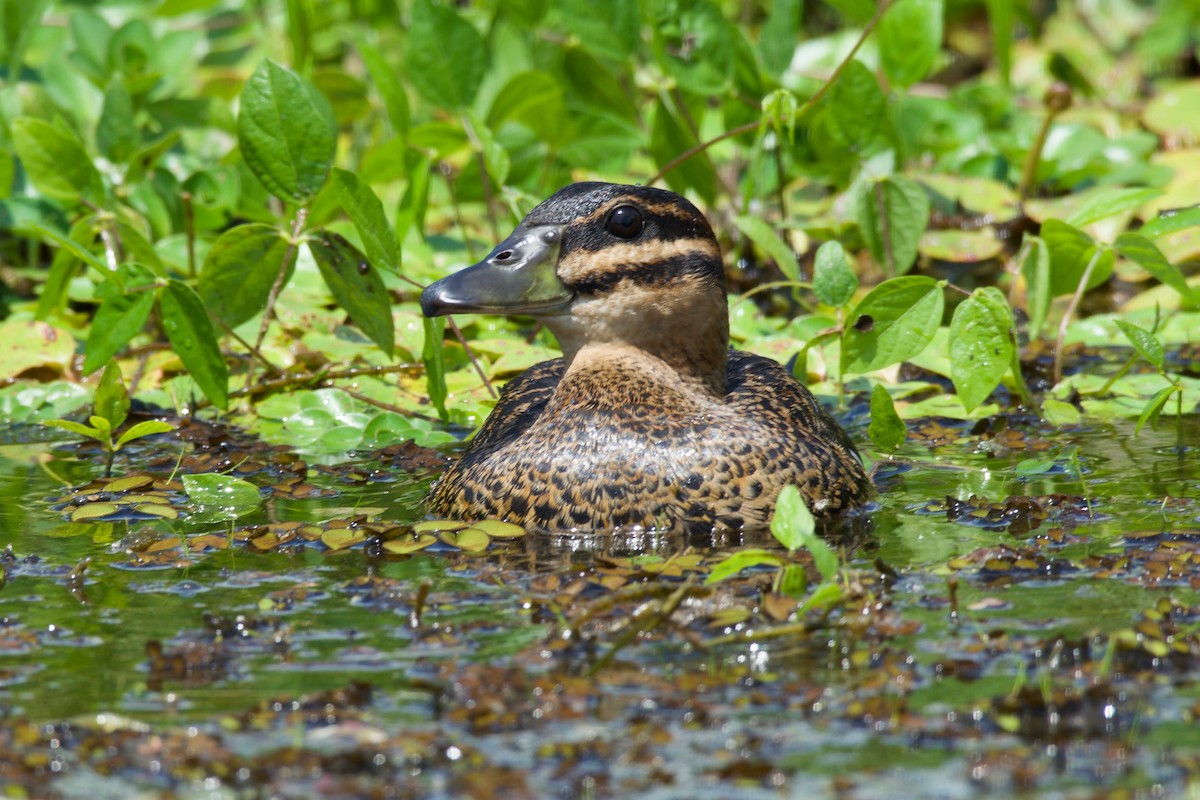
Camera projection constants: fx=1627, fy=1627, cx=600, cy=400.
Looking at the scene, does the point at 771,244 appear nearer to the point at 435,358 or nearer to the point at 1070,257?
the point at 1070,257

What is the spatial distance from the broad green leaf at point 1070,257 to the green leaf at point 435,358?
2.65 m

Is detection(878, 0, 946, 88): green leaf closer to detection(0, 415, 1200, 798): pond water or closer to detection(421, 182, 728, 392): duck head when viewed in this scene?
detection(421, 182, 728, 392): duck head

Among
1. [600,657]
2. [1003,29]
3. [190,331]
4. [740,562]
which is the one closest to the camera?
[600,657]

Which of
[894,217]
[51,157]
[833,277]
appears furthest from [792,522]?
[51,157]

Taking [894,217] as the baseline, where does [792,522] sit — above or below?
below

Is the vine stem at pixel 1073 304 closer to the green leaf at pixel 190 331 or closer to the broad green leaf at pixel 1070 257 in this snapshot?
the broad green leaf at pixel 1070 257

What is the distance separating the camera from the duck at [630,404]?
527cm

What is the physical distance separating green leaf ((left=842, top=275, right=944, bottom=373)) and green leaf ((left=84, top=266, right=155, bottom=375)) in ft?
9.12

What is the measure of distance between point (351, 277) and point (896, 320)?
86.8 inches

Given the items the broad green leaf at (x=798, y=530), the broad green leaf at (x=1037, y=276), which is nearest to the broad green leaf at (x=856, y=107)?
the broad green leaf at (x=1037, y=276)

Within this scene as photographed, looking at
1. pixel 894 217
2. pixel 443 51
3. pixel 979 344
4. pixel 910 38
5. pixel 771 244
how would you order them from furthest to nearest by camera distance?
pixel 910 38 → pixel 443 51 → pixel 894 217 → pixel 771 244 → pixel 979 344

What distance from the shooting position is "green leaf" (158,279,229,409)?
6398mm

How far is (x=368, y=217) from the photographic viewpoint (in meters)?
6.04

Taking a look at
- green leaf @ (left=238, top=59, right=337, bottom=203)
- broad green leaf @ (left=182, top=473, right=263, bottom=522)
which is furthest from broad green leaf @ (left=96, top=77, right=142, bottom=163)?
broad green leaf @ (left=182, top=473, right=263, bottom=522)
